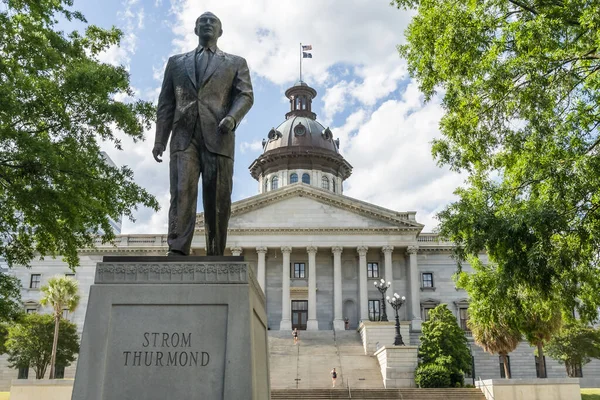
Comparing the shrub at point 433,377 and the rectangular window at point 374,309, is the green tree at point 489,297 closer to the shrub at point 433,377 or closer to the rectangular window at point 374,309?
the shrub at point 433,377

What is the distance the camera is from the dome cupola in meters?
70.2

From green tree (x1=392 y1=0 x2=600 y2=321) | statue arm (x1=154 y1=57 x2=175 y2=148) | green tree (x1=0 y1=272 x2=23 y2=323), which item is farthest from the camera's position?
green tree (x1=0 y1=272 x2=23 y2=323)

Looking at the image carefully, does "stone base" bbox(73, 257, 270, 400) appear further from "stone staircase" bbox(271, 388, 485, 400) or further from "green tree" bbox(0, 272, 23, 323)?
"stone staircase" bbox(271, 388, 485, 400)

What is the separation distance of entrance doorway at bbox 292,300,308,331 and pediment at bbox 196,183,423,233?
7444mm

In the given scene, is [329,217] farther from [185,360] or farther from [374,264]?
[185,360]

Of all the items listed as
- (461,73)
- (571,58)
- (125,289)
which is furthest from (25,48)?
(571,58)

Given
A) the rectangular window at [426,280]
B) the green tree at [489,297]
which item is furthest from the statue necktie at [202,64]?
the rectangular window at [426,280]

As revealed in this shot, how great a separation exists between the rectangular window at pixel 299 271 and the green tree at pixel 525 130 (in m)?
41.7

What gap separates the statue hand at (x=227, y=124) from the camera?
6688 millimetres

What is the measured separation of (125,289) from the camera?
600 centimetres

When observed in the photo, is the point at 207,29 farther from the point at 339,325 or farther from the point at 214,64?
the point at 339,325

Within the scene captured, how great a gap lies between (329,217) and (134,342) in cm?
5066

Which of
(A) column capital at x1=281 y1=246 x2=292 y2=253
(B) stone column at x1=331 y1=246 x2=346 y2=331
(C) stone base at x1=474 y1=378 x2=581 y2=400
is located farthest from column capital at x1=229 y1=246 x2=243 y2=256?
(C) stone base at x1=474 y1=378 x2=581 y2=400

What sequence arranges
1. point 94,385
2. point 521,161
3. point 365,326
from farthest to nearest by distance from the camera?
1. point 365,326
2. point 521,161
3. point 94,385
